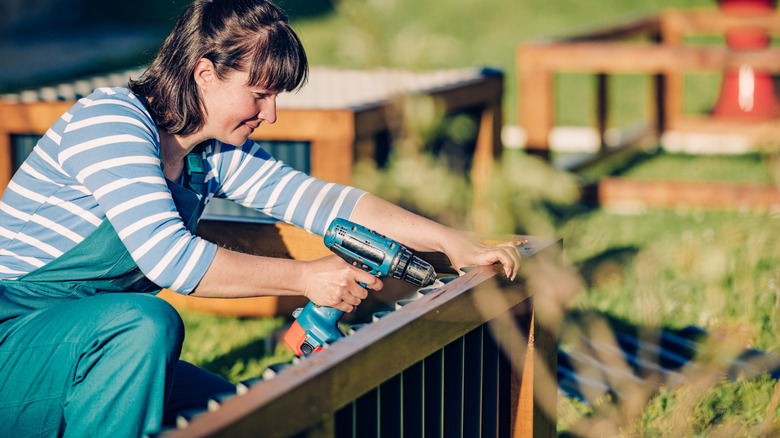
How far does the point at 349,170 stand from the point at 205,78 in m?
2.05

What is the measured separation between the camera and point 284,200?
→ 2.57 metres

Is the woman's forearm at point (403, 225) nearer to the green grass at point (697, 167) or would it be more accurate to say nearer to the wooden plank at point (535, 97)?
the wooden plank at point (535, 97)

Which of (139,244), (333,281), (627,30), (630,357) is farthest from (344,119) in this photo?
(627,30)

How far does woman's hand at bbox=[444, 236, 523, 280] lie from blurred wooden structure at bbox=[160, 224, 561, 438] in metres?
0.03

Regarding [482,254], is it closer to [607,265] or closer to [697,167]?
[607,265]

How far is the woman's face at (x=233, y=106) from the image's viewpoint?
7.00 ft

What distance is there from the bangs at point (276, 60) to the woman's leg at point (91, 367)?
0.58m

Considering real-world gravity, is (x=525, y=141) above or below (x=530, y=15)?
below

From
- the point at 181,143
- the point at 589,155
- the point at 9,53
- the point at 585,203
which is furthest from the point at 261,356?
the point at 9,53

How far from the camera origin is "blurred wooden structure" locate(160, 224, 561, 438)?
144 cm

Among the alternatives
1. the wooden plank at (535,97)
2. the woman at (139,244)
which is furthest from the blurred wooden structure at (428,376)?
the wooden plank at (535,97)

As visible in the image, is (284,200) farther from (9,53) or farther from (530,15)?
(530,15)

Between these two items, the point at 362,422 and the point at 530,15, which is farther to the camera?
the point at 530,15

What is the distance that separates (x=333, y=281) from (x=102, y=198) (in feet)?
1.78
